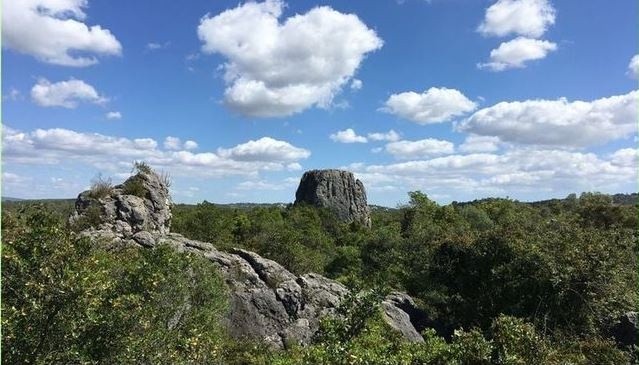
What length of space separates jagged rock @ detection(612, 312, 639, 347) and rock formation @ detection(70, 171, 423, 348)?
10710 millimetres

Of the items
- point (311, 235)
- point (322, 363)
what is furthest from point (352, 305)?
point (311, 235)

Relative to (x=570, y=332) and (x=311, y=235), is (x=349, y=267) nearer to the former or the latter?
(x=311, y=235)

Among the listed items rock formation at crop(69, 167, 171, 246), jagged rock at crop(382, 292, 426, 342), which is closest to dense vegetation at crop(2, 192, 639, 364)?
jagged rock at crop(382, 292, 426, 342)

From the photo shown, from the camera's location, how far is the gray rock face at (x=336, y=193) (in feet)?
377

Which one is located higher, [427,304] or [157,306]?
[157,306]

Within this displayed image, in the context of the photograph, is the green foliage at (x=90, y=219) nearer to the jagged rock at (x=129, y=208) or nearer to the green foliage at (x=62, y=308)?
the jagged rock at (x=129, y=208)

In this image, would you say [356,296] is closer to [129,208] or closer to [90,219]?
[90,219]

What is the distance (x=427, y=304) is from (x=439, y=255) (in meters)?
3.51

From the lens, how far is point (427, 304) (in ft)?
118

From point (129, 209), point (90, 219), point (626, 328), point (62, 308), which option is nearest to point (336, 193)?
point (129, 209)

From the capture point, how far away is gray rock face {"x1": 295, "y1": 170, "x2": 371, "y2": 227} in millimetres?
114875

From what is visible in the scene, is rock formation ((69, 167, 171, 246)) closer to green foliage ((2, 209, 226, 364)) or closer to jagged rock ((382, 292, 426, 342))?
jagged rock ((382, 292, 426, 342))

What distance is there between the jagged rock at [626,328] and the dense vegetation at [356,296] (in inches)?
20.9

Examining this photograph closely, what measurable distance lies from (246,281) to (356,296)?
20.9 meters
